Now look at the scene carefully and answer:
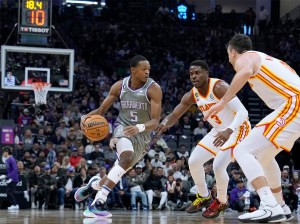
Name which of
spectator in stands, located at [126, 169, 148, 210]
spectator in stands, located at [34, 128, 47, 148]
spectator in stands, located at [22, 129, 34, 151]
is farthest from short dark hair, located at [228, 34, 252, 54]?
spectator in stands, located at [34, 128, 47, 148]

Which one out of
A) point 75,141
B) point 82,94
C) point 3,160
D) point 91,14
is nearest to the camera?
point 3,160

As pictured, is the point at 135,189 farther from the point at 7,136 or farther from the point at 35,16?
the point at 35,16

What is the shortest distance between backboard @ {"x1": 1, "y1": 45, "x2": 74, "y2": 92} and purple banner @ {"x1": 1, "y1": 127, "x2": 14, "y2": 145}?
4.70 feet

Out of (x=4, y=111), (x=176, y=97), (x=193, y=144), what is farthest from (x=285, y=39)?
(x=4, y=111)

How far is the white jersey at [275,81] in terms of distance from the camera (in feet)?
24.6

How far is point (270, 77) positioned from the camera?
7504 millimetres

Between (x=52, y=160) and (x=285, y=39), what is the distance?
14.5 meters

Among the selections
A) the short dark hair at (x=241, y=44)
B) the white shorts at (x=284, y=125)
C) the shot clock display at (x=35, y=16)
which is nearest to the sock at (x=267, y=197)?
the white shorts at (x=284, y=125)

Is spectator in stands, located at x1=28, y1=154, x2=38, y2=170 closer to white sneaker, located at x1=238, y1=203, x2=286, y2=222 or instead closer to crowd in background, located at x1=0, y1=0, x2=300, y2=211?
crowd in background, located at x1=0, y1=0, x2=300, y2=211

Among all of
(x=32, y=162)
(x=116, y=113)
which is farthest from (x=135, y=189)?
(x=116, y=113)

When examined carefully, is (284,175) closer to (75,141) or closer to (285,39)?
(75,141)

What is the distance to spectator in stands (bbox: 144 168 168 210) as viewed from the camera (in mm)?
18844

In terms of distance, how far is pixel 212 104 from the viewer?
9.31 meters

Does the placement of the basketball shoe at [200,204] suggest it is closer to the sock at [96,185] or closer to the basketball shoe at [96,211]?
the sock at [96,185]
